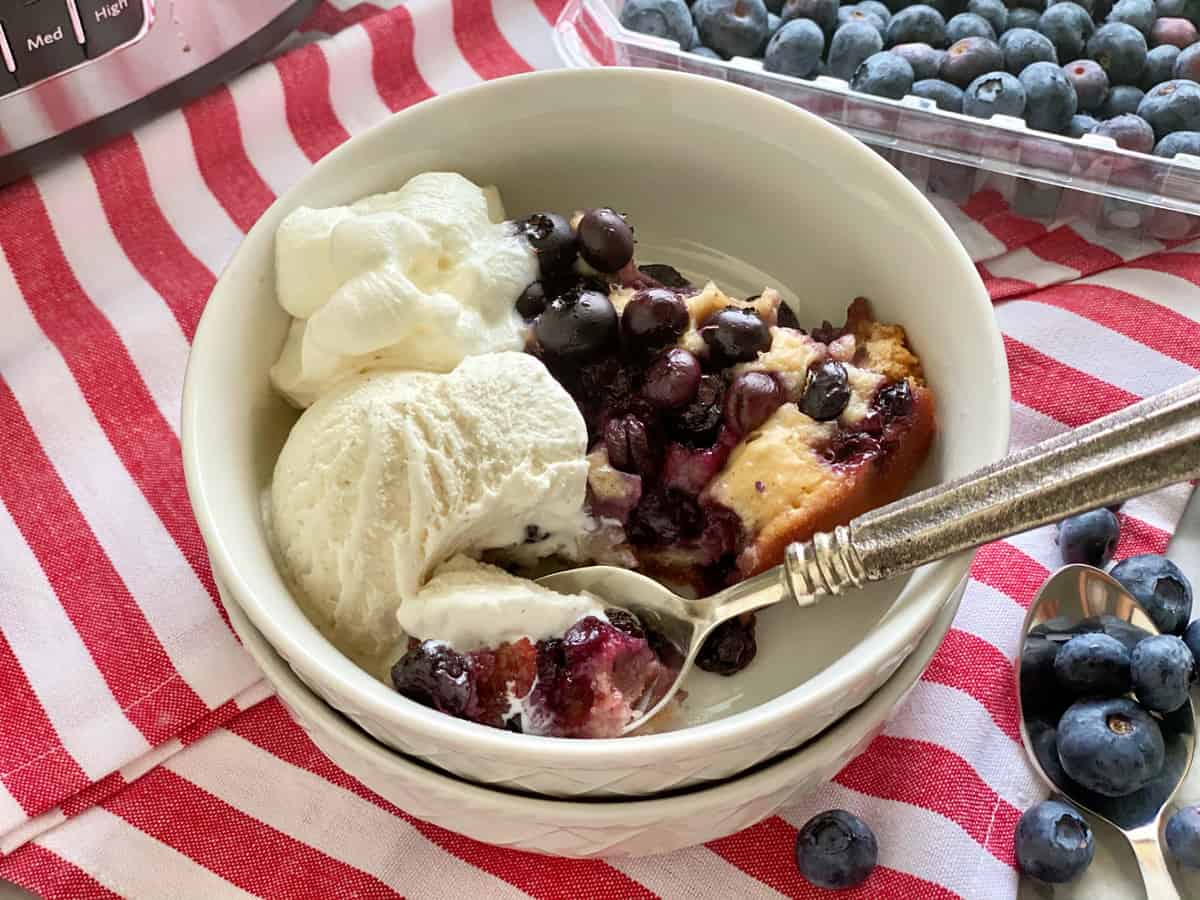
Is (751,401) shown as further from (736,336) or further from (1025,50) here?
(1025,50)

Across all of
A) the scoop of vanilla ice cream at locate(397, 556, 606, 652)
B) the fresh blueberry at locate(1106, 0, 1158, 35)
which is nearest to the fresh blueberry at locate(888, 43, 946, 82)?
the fresh blueberry at locate(1106, 0, 1158, 35)

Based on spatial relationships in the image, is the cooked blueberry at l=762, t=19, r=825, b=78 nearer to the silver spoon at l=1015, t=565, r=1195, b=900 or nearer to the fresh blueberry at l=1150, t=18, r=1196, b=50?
the fresh blueberry at l=1150, t=18, r=1196, b=50

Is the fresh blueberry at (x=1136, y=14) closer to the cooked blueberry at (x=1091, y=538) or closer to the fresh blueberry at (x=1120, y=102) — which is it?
the fresh blueberry at (x=1120, y=102)

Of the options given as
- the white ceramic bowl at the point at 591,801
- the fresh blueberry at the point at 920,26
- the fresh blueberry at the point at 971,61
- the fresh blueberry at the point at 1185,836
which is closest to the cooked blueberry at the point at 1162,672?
the fresh blueberry at the point at 1185,836

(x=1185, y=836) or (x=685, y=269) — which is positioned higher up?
(x=685, y=269)

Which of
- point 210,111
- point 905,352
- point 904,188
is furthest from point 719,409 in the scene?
point 210,111

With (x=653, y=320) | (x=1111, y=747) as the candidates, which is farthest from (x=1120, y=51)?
(x=1111, y=747)
